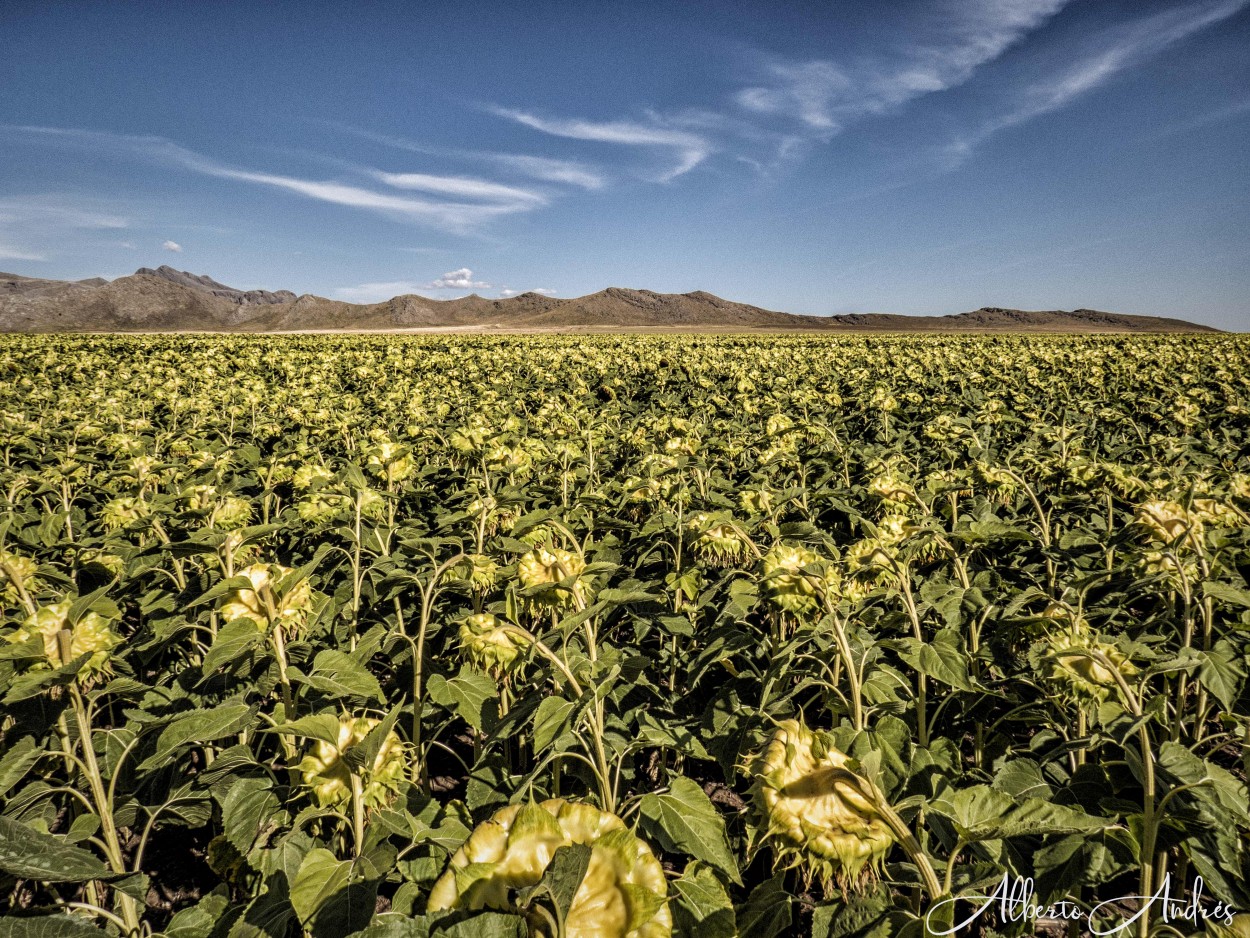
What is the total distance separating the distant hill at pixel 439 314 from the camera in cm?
13612

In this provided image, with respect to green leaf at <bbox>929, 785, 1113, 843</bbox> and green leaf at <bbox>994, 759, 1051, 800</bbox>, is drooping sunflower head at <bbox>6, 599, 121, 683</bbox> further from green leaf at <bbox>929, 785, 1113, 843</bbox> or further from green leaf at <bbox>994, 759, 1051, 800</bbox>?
green leaf at <bbox>994, 759, 1051, 800</bbox>

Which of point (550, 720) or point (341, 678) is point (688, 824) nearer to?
point (550, 720)

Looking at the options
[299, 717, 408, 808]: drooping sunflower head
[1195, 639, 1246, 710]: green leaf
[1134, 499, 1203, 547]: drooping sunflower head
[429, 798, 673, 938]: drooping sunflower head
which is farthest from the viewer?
[1134, 499, 1203, 547]: drooping sunflower head

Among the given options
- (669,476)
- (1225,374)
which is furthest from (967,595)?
(1225,374)

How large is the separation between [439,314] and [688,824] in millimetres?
176283

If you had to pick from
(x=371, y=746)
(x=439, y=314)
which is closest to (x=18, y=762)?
(x=371, y=746)

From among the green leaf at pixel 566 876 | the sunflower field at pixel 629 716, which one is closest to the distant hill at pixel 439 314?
the sunflower field at pixel 629 716

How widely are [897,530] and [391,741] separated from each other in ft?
7.15

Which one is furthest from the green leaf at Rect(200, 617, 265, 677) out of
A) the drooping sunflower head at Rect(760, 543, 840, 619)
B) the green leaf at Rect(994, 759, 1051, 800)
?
the green leaf at Rect(994, 759, 1051, 800)

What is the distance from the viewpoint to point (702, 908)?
4.40ft

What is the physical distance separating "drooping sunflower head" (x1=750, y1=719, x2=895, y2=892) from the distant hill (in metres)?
130

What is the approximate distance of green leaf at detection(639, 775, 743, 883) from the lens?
152 cm

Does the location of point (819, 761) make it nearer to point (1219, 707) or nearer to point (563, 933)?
point (563, 933)

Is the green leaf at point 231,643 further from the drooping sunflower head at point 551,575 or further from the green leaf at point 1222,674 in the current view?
the green leaf at point 1222,674
